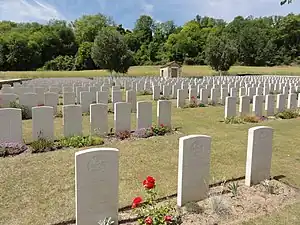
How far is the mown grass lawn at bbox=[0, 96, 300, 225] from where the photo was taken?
4.96 m

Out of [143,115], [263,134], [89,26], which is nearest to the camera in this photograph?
[263,134]

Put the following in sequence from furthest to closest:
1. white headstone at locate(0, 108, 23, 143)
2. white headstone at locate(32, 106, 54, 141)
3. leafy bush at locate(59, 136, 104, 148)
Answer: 1. white headstone at locate(32, 106, 54, 141)
2. leafy bush at locate(59, 136, 104, 148)
3. white headstone at locate(0, 108, 23, 143)

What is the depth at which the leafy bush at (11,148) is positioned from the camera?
25.7ft

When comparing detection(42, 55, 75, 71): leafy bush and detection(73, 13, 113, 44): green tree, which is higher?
detection(73, 13, 113, 44): green tree

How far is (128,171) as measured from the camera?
6777 mm

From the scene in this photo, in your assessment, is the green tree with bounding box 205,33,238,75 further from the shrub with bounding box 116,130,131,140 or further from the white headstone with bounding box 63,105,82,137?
the white headstone with bounding box 63,105,82,137

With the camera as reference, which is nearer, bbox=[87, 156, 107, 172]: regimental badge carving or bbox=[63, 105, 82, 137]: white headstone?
bbox=[87, 156, 107, 172]: regimental badge carving

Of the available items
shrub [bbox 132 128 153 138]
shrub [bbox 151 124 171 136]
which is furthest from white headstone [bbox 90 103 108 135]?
shrub [bbox 151 124 171 136]

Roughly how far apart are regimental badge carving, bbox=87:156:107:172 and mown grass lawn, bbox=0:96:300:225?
106cm

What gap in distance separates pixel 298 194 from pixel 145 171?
2.98 m

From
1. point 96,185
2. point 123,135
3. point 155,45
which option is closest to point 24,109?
point 123,135

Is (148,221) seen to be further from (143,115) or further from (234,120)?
(234,120)

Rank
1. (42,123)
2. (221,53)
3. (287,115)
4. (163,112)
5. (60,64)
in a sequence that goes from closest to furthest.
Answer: (42,123), (163,112), (287,115), (221,53), (60,64)

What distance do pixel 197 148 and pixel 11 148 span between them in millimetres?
5091
